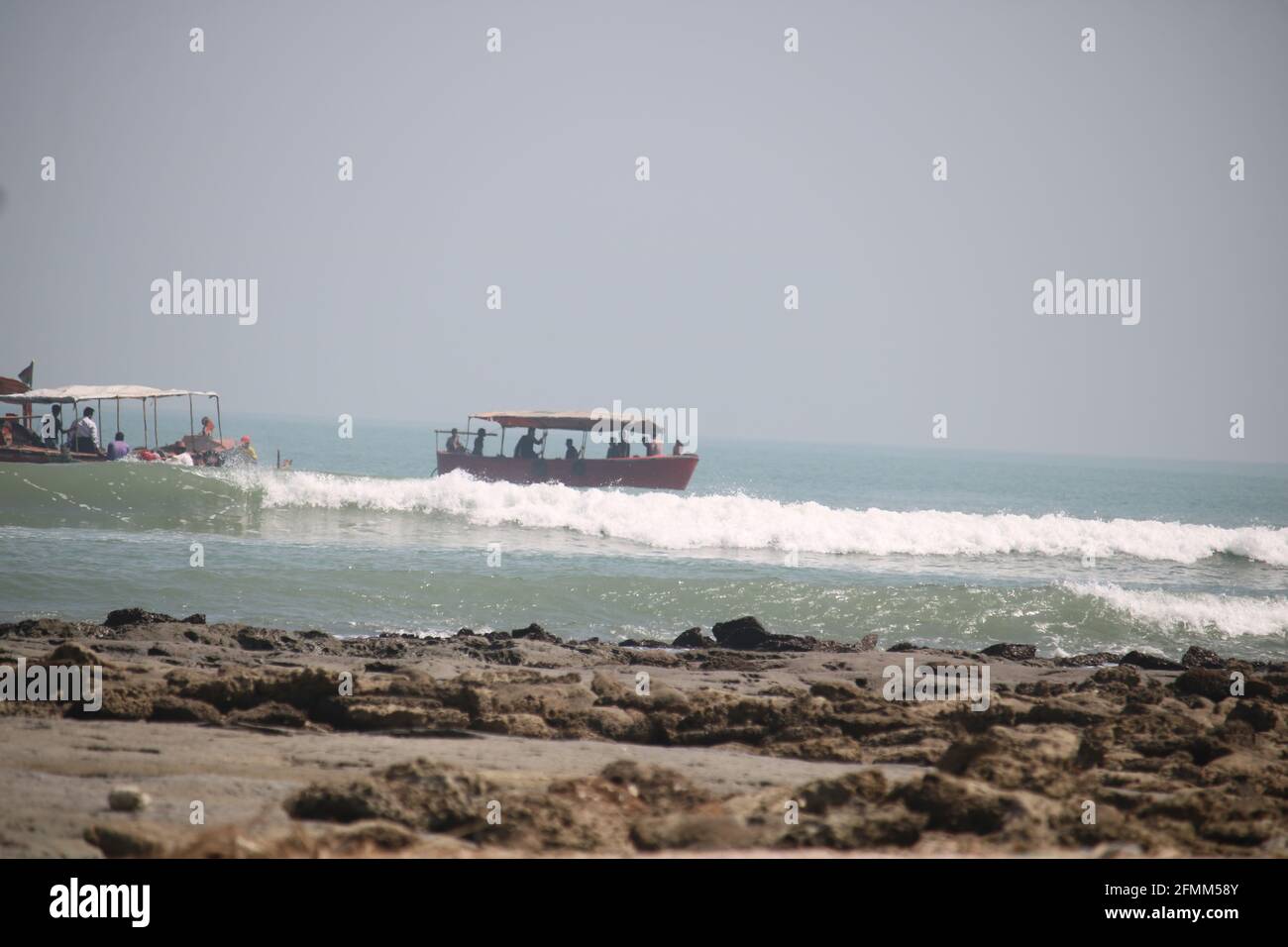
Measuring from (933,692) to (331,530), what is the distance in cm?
1704

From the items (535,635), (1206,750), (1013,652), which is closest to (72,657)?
(535,635)

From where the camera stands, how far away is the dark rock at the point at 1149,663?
13.5 meters

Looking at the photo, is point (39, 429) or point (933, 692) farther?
point (39, 429)

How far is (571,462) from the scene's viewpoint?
38.2 meters

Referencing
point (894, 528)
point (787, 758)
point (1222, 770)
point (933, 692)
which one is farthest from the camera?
point (894, 528)

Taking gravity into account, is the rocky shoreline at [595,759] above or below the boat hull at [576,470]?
below

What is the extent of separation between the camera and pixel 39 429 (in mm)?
34219

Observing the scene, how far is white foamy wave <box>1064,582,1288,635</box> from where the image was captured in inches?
723

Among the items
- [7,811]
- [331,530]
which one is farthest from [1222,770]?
[331,530]

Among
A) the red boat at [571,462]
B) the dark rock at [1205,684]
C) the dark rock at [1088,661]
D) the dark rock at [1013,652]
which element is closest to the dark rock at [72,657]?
the dark rock at [1205,684]

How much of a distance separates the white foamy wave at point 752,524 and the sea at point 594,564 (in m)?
0.07

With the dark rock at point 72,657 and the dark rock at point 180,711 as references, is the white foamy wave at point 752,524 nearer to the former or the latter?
the dark rock at point 72,657

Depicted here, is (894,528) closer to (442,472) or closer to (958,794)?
(442,472)
